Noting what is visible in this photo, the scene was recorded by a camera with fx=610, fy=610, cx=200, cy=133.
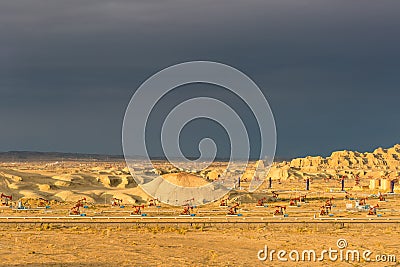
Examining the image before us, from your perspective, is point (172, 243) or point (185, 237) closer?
point (172, 243)

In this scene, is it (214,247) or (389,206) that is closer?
(214,247)

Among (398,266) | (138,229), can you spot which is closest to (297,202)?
(138,229)

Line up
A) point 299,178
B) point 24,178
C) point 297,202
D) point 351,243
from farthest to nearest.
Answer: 1. point 299,178
2. point 24,178
3. point 297,202
4. point 351,243

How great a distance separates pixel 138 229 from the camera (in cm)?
5716

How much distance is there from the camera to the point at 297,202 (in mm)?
98125

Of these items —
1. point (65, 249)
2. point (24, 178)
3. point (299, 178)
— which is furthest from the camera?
point (299, 178)

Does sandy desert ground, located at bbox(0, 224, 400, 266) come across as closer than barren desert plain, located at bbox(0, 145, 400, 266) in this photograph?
Yes

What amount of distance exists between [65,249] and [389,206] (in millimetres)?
60959

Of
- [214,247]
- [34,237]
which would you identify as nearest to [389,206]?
[214,247]

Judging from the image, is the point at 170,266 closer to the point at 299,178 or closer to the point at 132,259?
the point at 132,259

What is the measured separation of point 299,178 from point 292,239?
485ft

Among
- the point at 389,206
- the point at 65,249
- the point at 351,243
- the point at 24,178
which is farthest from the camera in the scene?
the point at 24,178

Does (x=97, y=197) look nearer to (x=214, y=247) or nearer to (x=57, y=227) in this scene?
(x=57, y=227)

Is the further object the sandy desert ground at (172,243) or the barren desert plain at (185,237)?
the barren desert plain at (185,237)
